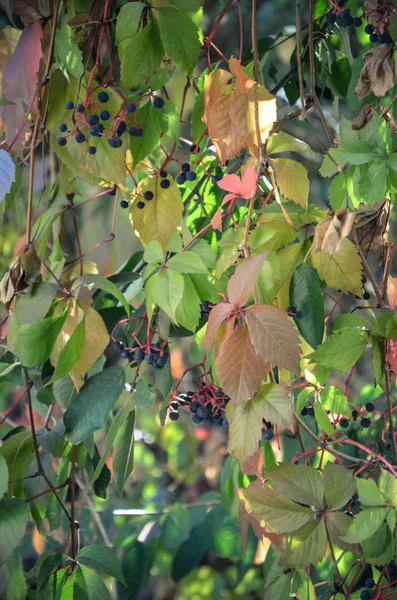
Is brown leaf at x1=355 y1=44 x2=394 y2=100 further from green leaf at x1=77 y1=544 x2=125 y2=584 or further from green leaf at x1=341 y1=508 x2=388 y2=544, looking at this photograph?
green leaf at x1=77 y1=544 x2=125 y2=584

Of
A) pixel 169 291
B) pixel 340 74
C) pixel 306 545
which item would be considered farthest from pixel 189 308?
pixel 340 74

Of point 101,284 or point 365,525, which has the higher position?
point 101,284

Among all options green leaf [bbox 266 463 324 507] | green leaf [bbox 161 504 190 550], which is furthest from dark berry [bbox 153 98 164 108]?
green leaf [bbox 161 504 190 550]

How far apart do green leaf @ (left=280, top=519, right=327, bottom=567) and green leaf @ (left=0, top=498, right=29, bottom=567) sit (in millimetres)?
334

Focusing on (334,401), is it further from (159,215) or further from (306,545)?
(159,215)

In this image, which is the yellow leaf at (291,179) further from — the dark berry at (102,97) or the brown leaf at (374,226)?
the dark berry at (102,97)

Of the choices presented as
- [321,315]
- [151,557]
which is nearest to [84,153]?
[321,315]

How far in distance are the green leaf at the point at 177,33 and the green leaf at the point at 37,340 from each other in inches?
12.2

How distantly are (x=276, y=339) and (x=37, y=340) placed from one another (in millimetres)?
303

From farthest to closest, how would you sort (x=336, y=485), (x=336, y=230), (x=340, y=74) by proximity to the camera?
1. (x=340, y=74)
2. (x=336, y=485)
3. (x=336, y=230)

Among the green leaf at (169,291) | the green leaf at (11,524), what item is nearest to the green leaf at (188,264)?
the green leaf at (169,291)

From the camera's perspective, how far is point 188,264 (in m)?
0.82

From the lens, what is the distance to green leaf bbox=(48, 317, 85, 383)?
859mm

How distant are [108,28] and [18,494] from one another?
0.62 metres
